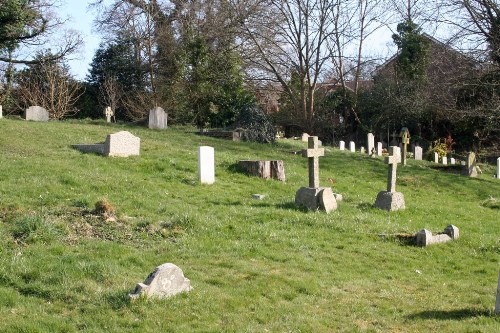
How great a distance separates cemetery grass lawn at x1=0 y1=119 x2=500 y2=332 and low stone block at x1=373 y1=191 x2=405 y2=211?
0.26 meters

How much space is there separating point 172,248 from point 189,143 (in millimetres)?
14298

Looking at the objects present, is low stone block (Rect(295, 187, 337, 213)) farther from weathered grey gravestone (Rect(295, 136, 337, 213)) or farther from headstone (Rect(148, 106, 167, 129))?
headstone (Rect(148, 106, 167, 129))

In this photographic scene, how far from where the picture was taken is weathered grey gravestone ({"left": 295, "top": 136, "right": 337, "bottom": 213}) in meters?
12.5

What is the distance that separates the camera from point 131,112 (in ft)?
122

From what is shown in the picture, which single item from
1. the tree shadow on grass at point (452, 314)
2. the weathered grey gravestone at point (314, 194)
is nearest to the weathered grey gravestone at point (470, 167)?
the weathered grey gravestone at point (314, 194)

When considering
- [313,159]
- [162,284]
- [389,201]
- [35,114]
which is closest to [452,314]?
[162,284]

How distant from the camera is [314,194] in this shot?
1252cm

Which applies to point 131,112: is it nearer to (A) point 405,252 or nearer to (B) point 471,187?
(B) point 471,187

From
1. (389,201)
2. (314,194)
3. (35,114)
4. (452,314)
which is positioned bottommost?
(452,314)

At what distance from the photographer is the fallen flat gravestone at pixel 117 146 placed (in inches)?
651

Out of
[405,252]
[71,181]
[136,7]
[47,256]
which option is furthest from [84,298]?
[136,7]

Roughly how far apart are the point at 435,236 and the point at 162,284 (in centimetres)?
606

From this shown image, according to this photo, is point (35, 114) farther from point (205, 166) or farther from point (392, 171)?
point (392, 171)

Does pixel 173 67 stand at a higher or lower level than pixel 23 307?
higher
